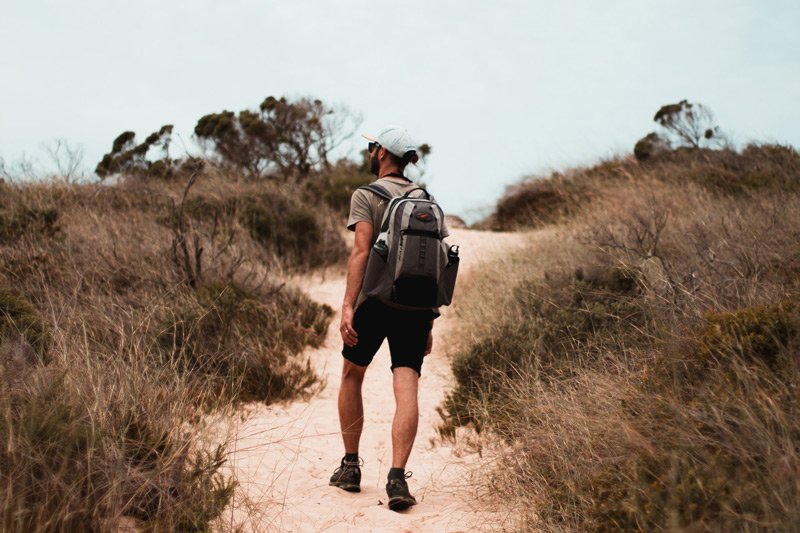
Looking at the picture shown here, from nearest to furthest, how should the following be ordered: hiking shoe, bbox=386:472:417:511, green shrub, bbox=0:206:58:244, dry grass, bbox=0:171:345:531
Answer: dry grass, bbox=0:171:345:531, hiking shoe, bbox=386:472:417:511, green shrub, bbox=0:206:58:244

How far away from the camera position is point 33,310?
5.31 metres

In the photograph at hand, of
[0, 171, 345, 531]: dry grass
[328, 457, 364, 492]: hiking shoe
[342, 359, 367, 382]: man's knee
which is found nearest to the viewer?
[0, 171, 345, 531]: dry grass

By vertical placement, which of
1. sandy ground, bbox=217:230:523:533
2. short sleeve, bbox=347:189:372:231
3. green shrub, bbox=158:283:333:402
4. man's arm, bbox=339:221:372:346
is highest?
short sleeve, bbox=347:189:372:231

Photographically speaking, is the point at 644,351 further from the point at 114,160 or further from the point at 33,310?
the point at 114,160

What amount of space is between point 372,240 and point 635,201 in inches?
319

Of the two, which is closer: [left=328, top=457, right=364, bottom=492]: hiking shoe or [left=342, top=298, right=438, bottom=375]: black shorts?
[left=342, top=298, right=438, bottom=375]: black shorts

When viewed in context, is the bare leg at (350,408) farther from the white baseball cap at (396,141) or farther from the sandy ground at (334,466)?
the white baseball cap at (396,141)

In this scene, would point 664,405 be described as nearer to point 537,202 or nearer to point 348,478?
point 348,478

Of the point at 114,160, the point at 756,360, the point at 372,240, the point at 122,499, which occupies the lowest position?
the point at 122,499

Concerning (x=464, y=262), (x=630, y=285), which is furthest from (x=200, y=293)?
(x=464, y=262)

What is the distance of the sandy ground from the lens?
3856 mm

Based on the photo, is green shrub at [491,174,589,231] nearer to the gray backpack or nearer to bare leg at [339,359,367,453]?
bare leg at [339,359,367,453]

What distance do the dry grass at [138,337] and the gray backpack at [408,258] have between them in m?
1.15

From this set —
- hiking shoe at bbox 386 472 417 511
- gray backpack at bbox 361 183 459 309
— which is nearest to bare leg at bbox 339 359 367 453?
hiking shoe at bbox 386 472 417 511
